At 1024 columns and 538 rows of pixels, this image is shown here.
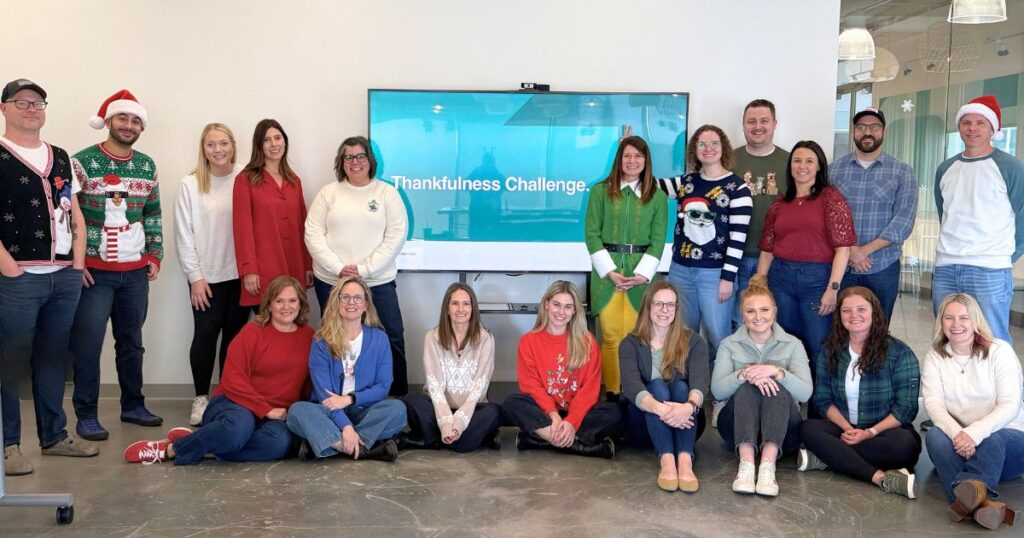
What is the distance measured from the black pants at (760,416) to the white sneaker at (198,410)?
257 centimetres

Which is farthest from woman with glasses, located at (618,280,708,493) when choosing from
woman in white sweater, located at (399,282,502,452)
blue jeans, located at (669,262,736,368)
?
woman in white sweater, located at (399,282,502,452)

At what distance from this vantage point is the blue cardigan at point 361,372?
12.4ft

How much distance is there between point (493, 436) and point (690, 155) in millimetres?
1714

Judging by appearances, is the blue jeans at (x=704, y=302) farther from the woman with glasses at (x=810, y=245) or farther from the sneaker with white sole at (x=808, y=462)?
the sneaker with white sole at (x=808, y=462)

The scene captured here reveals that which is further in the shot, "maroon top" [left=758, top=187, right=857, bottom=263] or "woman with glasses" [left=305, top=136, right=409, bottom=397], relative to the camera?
"woman with glasses" [left=305, top=136, right=409, bottom=397]

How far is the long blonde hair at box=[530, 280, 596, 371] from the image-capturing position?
154 inches

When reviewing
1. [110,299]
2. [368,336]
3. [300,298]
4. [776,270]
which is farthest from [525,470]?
[110,299]

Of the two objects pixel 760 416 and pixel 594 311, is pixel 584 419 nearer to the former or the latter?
pixel 594 311

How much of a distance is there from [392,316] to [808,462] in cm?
212

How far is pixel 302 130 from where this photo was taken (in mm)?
4809

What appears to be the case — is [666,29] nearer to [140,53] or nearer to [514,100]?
[514,100]

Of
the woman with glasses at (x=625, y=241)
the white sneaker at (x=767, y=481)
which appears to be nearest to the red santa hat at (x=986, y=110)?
the woman with glasses at (x=625, y=241)

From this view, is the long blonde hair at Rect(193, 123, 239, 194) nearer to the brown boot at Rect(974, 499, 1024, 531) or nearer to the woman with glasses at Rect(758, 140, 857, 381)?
the woman with glasses at Rect(758, 140, 857, 381)

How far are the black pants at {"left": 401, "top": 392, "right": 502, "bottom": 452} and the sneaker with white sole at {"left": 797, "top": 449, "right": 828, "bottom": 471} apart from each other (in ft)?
4.29
